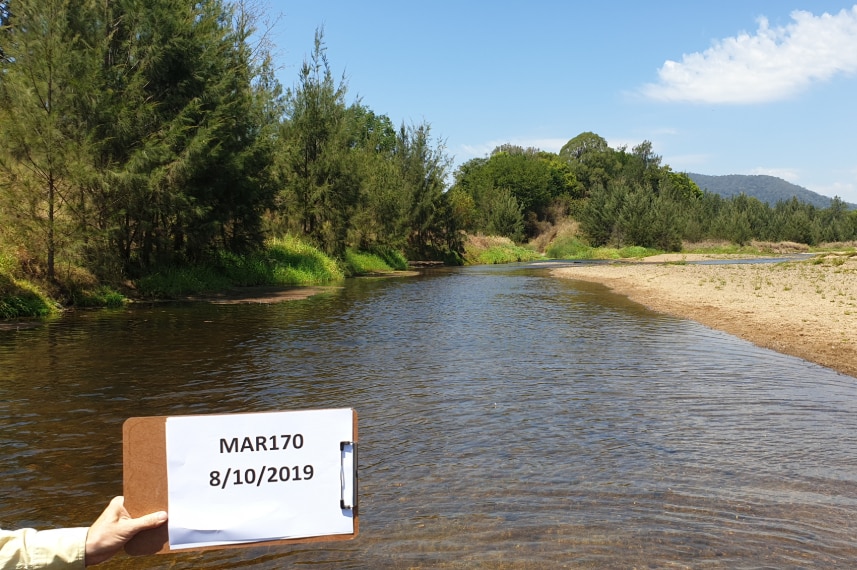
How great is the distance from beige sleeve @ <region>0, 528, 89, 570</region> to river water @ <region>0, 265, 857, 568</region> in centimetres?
242

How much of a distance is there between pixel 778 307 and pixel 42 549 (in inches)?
835

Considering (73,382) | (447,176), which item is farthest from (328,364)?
(447,176)

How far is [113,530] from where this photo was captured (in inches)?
102

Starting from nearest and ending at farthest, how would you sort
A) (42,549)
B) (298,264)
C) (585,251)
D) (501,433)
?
(42,549), (501,433), (298,264), (585,251)

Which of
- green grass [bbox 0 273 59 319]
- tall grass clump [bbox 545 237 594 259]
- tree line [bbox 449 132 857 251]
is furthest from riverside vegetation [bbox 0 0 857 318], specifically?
tall grass clump [bbox 545 237 594 259]

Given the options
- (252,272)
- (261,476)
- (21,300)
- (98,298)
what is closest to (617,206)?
(252,272)

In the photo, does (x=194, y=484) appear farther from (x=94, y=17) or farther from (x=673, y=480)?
(x=94, y=17)

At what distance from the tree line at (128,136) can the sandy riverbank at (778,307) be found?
17.6m

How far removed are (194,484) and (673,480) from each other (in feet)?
17.7

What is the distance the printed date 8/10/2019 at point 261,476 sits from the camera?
8.64ft

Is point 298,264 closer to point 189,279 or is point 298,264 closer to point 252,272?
point 252,272

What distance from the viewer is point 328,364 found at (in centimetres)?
1257

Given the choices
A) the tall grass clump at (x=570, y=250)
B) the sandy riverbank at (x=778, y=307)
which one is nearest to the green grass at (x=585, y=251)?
the tall grass clump at (x=570, y=250)

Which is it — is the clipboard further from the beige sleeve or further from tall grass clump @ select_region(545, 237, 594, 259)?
tall grass clump @ select_region(545, 237, 594, 259)
